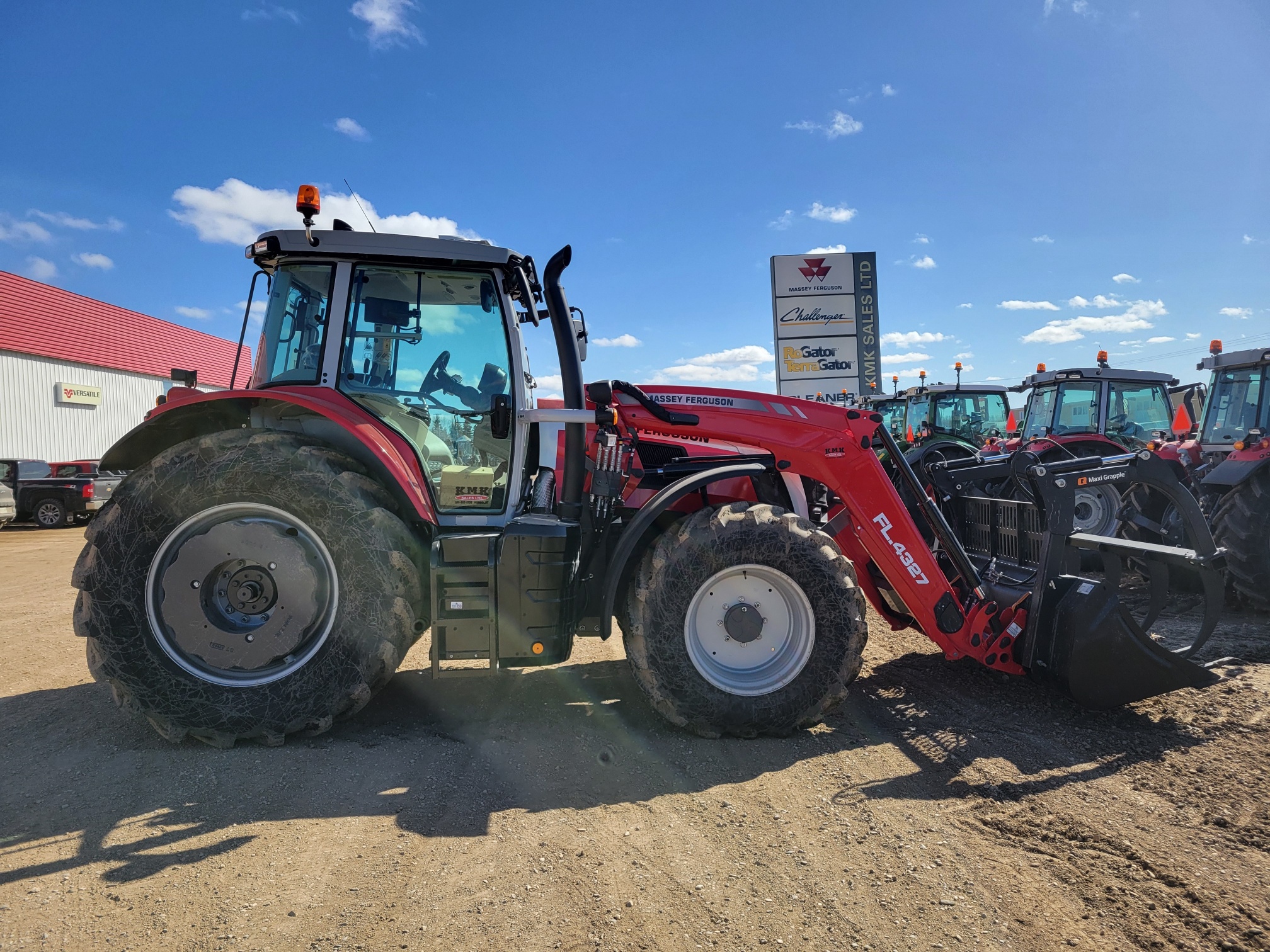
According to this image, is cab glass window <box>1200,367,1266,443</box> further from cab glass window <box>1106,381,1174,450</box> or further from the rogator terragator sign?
the rogator terragator sign

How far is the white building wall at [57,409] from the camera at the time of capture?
18.7 metres

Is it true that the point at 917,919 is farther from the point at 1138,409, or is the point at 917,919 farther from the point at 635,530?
the point at 1138,409

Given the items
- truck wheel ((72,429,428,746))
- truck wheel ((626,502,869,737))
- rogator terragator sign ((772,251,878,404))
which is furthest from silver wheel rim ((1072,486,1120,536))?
truck wheel ((72,429,428,746))

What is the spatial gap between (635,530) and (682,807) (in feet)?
4.10

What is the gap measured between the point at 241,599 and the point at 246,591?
0.04 meters

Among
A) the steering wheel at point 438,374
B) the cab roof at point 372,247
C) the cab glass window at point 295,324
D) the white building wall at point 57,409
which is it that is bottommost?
the steering wheel at point 438,374

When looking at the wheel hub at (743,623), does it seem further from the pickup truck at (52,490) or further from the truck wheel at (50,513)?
the truck wheel at (50,513)

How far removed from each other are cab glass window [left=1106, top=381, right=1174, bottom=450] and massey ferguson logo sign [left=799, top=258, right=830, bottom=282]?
6483 mm

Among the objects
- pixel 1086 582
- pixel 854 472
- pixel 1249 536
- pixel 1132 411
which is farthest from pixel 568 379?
pixel 1132 411

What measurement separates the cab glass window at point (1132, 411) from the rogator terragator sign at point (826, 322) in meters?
5.44

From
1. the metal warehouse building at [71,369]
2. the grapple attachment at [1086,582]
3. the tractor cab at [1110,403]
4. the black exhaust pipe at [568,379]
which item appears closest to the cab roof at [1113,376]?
the tractor cab at [1110,403]

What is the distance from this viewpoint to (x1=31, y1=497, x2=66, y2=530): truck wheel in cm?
1347

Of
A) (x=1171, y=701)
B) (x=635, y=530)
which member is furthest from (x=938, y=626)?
(x=635, y=530)

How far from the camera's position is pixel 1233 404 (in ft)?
24.1
